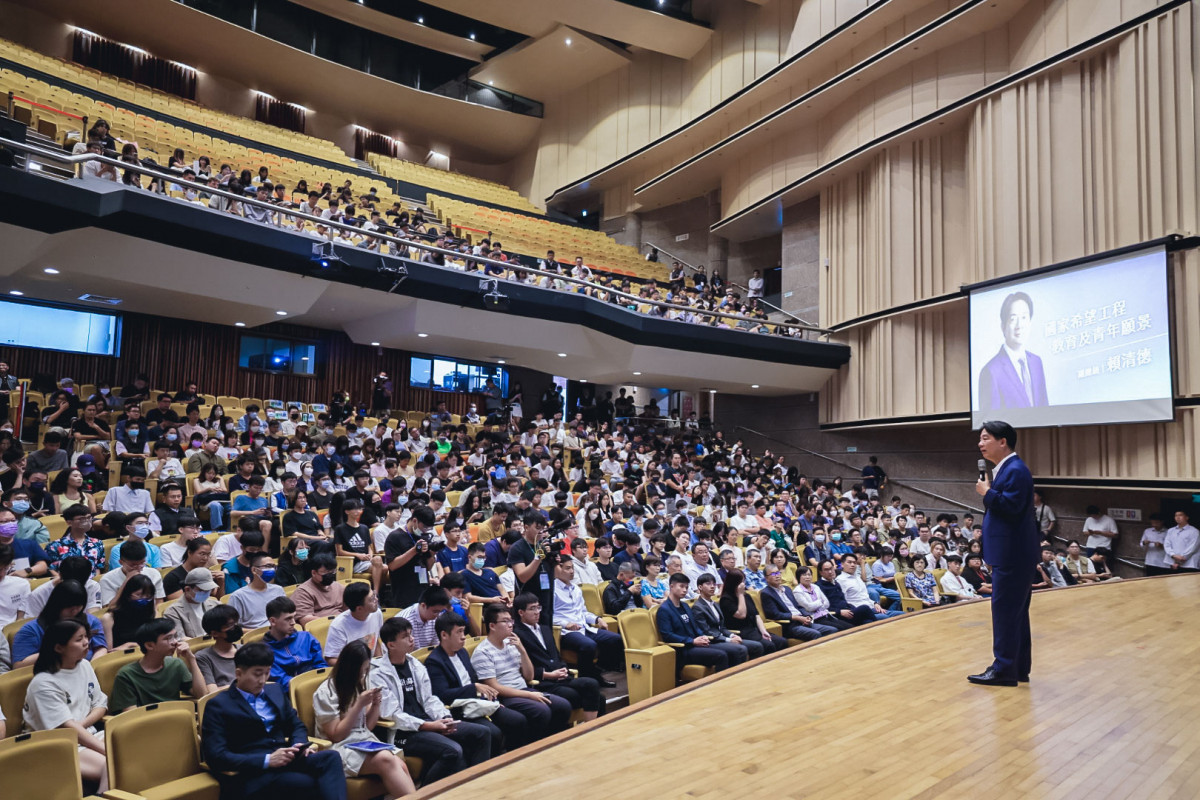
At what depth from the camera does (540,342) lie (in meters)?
12.2

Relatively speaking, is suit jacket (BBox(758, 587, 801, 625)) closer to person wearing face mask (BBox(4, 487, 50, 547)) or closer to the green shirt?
the green shirt

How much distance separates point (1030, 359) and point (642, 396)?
9.75 metres

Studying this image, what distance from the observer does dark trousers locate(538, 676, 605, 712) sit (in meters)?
4.30

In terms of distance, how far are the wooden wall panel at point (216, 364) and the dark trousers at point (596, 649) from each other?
8.18 meters

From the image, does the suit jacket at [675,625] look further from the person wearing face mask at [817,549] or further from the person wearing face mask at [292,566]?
Answer: the person wearing face mask at [817,549]

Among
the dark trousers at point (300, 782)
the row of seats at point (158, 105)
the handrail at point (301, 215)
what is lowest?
the dark trousers at point (300, 782)

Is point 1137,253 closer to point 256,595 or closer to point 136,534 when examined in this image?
point 256,595

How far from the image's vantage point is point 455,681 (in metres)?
3.81

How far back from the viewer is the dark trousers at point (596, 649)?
489 cm

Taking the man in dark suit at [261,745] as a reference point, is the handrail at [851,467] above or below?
above

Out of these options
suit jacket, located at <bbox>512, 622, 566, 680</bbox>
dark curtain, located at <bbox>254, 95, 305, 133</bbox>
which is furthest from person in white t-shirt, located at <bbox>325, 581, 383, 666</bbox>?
dark curtain, located at <bbox>254, 95, 305, 133</bbox>

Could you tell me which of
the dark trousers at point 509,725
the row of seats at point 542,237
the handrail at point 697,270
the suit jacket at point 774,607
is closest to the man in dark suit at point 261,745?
the dark trousers at point 509,725

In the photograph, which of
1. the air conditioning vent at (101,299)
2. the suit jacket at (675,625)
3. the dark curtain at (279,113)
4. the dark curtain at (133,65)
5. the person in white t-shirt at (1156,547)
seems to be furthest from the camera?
the dark curtain at (279,113)

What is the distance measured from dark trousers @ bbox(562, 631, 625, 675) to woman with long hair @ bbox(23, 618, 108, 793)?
2558mm
